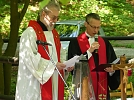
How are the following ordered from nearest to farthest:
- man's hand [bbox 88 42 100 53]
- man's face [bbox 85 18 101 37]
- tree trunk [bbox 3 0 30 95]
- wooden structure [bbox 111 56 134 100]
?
1. wooden structure [bbox 111 56 134 100]
2. man's hand [bbox 88 42 100 53]
3. man's face [bbox 85 18 101 37]
4. tree trunk [bbox 3 0 30 95]

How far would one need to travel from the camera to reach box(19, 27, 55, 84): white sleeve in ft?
12.6

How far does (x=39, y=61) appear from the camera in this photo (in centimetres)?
390

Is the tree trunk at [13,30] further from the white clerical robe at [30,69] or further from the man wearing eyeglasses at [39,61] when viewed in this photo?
the white clerical robe at [30,69]

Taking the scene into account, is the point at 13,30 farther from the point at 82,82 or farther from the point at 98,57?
the point at 82,82

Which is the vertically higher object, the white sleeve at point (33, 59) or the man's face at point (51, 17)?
the man's face at point (51, 17)

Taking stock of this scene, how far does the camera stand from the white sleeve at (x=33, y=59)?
3.83 metres

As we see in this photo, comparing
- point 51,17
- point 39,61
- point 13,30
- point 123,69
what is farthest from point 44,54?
point 13,30

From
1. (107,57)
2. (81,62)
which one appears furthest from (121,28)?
(81,62)

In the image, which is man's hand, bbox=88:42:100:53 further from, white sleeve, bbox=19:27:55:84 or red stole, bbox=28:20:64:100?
white sleeve, bbox=19:27:55:84

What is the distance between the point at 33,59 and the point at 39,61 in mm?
99

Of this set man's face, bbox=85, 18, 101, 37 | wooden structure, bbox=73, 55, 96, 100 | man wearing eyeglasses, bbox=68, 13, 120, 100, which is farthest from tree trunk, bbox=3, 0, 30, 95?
wooden structure, bbox=73, 55, 96, 100

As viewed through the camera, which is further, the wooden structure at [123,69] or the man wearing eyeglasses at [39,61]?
the man wearing eyeglasses at [39,61]

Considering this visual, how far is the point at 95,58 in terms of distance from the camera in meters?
4.58

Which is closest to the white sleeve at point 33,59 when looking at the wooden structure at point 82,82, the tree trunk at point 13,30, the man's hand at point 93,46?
the man's hand at point 93,46
